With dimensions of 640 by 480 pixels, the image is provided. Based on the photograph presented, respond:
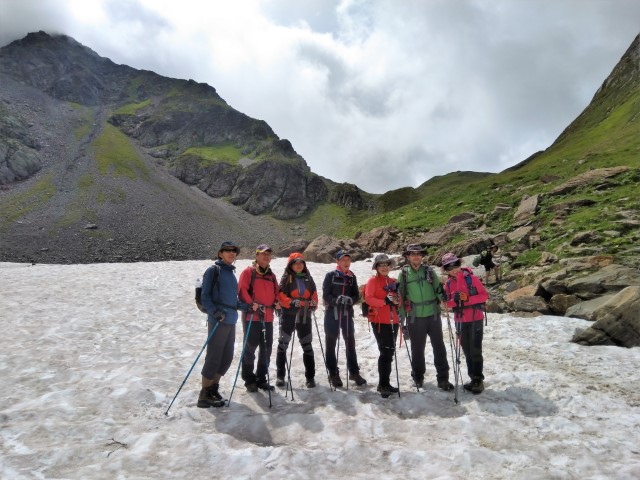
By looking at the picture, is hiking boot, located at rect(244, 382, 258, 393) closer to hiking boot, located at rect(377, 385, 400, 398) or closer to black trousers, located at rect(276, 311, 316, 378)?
black trousers, located at rect(276, 311, 316, 378)

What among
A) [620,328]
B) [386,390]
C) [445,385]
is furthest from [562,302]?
[386,390]

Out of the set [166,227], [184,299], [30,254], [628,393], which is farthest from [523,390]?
[166,227]

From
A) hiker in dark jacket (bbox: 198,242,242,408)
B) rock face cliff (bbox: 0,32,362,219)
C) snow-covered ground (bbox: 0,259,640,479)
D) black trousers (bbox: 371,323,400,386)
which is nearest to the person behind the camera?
snow-covered ground (bbox: 0,259,640,479)

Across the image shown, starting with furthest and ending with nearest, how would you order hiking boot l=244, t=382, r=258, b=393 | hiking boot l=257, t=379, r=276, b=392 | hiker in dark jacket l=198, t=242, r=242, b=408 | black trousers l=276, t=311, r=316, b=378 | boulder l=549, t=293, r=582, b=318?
boulder l=549, t=293, r=582, b=318 < black trousers l=276, t=311, r=316, b=378 < hiking boot l=257, t=379, r=276, b=392 < hiking boot l=244, t=382, r=258, b=393 < hiker in dark jacket l=198, t=242, r=242, b=408

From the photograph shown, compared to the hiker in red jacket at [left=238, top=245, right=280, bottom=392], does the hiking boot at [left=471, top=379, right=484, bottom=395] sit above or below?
below

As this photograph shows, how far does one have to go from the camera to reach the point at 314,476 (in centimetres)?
602

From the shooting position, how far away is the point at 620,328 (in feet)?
38.4

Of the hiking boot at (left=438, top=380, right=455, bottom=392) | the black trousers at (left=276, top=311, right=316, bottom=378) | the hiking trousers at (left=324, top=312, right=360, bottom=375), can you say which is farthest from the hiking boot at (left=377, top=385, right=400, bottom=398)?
the black trousers at (left=276, top=311, right=316, bottom=378)

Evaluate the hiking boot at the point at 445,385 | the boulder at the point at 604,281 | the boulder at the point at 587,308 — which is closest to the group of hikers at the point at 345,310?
the hiking boot at the point at 445,385

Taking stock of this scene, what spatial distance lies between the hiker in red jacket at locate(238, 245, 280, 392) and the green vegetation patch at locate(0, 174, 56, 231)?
324ft

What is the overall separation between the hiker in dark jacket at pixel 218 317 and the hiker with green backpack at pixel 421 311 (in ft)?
14.1

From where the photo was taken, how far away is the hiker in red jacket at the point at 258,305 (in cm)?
961

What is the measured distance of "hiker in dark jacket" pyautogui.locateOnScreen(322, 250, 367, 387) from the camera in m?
10.1

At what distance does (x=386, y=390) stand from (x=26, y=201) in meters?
119
